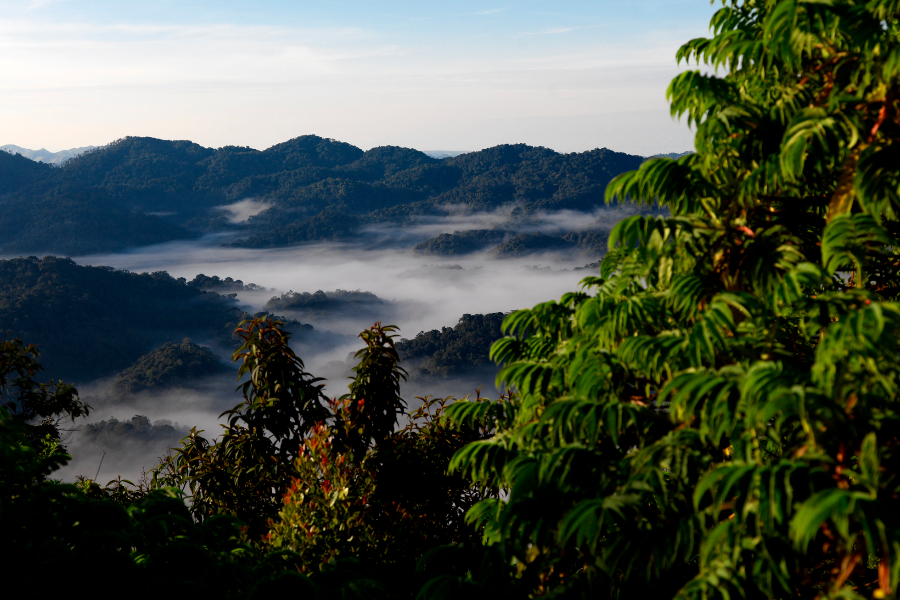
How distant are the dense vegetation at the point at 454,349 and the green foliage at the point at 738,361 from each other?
238ft

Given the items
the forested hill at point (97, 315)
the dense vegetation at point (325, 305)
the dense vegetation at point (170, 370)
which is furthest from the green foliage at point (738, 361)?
the dense vegetation at point (325, 305)

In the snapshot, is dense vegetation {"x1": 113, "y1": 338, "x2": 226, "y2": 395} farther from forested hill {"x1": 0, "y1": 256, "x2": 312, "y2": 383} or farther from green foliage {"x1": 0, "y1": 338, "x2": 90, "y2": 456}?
green foliage {"x1": 0, "y1": 338, "x2": 90, "y2": 456}

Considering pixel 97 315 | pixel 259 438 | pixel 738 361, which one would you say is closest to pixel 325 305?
pixel 97 315

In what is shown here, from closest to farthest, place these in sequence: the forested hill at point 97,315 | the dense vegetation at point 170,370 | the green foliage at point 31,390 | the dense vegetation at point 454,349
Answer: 1. the green foliage at point 31,390
2. the dense vegetation at point 454,349
3. the dense vegetation at point 170,370
4. the forested hill at point 97,315

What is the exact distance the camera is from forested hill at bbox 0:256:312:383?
94500 mm

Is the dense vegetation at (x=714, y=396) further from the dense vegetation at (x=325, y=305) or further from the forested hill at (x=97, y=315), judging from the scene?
the dense vegetation at (x=325, y=305)

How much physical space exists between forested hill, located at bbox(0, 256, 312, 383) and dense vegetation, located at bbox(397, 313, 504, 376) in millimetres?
21851

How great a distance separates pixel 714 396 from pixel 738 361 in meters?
0.48

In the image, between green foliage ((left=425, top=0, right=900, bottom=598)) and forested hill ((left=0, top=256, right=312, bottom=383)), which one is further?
forested hill ((left=0, top=256, right=312, bottom=383))

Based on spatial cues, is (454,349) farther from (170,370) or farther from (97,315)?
(97,315)

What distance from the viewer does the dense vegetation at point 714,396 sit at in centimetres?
233

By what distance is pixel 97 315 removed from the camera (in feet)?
349

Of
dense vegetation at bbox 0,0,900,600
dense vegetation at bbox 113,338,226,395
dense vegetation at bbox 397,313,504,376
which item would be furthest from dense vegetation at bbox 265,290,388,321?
dense vegetation at bbox 0,0,900,600

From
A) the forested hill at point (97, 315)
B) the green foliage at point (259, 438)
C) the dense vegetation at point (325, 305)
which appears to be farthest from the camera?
the dense vegetation at point (325, 305)
